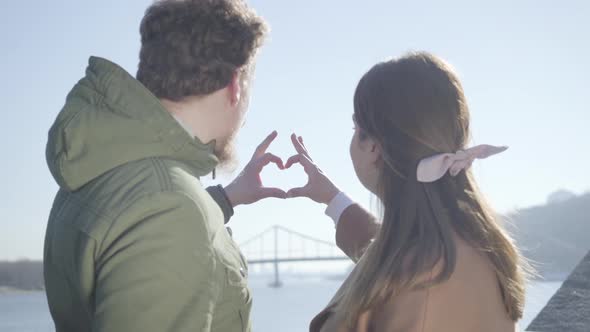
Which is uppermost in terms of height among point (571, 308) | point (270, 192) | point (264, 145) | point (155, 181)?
point (155, 181)

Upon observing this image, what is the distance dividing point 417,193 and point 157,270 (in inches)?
24.7

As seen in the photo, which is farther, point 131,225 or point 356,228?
point 356,228

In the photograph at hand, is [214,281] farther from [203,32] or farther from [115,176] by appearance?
[203,32]

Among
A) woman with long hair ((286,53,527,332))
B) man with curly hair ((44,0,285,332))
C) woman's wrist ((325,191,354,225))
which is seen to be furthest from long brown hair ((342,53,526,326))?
woman's wrist ((325,191,354,225))

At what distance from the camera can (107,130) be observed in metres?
1.23

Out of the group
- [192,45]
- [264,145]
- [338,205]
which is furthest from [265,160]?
[192,45]

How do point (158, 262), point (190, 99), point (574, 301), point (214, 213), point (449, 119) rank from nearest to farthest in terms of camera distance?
point (158, 262) → point (214, 213) → point (190, 99) → point (449, 119) → point (574, 301)

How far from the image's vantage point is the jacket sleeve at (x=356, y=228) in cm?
206

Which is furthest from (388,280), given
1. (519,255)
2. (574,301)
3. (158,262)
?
(574,301)

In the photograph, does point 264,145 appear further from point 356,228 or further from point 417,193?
point 417,193

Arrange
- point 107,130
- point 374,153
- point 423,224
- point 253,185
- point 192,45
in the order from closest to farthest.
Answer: point 107,130 < point 192,45 < point 423,224 < point 374,153 < point 253,185

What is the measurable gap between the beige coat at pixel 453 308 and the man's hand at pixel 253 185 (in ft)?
1.73

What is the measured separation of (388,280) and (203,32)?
23.5 inches

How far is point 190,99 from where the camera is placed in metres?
1.38
